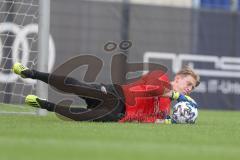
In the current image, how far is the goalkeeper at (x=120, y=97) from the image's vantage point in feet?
22.1

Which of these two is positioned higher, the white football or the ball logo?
the ball logo

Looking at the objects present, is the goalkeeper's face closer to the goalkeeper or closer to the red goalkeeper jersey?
the goalkeeper

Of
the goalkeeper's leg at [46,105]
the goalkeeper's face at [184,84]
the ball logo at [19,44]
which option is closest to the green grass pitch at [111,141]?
the goalkeeper's leg at [46,105]

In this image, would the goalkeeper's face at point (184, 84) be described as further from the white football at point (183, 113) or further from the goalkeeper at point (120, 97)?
the white football at point (183, 113)

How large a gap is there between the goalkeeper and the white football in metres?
0.06

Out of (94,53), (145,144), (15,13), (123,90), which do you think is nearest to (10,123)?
(123,90)

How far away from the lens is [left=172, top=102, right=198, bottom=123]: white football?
6891 millimetres

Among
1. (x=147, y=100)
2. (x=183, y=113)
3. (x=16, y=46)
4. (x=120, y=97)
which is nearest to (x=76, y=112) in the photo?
(x=120, y=97)

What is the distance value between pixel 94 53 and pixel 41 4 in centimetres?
404

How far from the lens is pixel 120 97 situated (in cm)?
688

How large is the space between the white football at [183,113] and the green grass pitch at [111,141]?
28 cm

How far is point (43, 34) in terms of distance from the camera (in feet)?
26.5

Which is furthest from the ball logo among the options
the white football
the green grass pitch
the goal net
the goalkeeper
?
the white football

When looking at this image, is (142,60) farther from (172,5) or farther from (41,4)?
(41,4)
